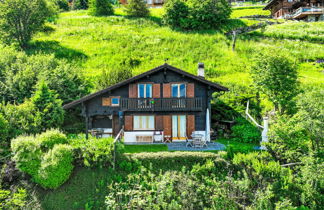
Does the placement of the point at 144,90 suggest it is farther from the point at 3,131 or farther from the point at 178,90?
the point at 3,131

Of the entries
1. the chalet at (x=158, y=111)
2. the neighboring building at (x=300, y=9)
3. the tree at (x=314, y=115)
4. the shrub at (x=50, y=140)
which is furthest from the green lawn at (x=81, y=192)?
the neighboring building at (x=300, y=9)

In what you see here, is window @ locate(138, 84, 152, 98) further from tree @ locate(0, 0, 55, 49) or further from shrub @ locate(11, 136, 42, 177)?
tree @ locate(0, 0, 55, 49)

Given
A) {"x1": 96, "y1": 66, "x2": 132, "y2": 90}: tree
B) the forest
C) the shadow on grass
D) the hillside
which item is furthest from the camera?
the shadow on grass

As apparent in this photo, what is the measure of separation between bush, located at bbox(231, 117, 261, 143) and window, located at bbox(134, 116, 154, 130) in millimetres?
6305

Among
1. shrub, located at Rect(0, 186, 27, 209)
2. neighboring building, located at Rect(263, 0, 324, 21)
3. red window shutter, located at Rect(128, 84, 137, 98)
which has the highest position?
neighboring building, located at Rect(263, 0, 324, 21)

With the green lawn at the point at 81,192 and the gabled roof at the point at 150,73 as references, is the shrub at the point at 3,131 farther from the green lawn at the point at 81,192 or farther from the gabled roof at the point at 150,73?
the green lawn at the point at 81,192

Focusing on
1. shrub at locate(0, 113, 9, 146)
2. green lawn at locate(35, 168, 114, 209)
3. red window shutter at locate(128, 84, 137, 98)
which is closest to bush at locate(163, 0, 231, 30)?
red window shutter at locate(128, 84, 137, 98)

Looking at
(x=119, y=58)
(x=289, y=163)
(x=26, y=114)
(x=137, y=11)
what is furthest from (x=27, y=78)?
(x=137, y=11)

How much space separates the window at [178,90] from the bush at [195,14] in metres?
25.8

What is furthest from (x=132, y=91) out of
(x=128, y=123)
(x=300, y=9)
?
(x=300, y=9)

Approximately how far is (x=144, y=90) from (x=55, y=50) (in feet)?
71.5

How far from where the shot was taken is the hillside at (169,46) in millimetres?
30705

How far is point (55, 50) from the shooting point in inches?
1404

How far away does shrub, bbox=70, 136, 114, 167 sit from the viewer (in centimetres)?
1468
